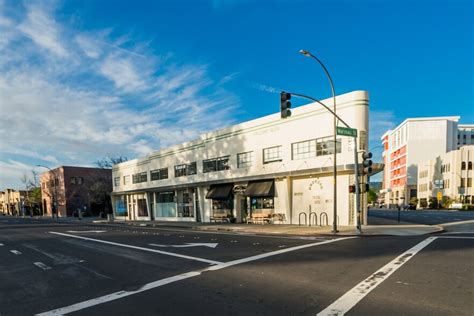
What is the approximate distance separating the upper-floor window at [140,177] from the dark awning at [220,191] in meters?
14.8

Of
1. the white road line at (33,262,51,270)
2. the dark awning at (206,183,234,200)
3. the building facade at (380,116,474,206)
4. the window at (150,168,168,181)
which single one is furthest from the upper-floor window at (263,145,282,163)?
the building facade at (380,116,474,206)

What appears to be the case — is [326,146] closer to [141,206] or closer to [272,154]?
[272,154]

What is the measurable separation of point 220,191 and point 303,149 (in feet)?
31.0

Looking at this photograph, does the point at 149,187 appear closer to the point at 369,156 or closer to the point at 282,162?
the point at 282,162

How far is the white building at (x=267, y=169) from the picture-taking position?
67.3 feet

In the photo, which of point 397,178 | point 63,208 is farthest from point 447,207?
point 63,208

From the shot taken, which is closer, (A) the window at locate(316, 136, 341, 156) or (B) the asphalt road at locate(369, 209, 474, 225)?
(A) the window at locate(316, 136, 341, 156)

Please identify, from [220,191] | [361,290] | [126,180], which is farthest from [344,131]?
[126,180]

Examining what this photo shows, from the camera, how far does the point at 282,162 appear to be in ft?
78.3

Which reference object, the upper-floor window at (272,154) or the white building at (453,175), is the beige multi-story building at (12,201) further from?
the white building at (453,175)

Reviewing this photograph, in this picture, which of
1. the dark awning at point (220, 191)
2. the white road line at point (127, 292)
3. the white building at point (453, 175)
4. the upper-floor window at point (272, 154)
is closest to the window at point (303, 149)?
the upper-floor window at point (272, 154)

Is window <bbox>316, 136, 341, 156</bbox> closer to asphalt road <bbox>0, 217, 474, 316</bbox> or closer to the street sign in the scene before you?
the street sign

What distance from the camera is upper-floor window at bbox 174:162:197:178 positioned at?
108 feet

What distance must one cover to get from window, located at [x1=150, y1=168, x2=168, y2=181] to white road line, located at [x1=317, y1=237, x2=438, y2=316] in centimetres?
3128
